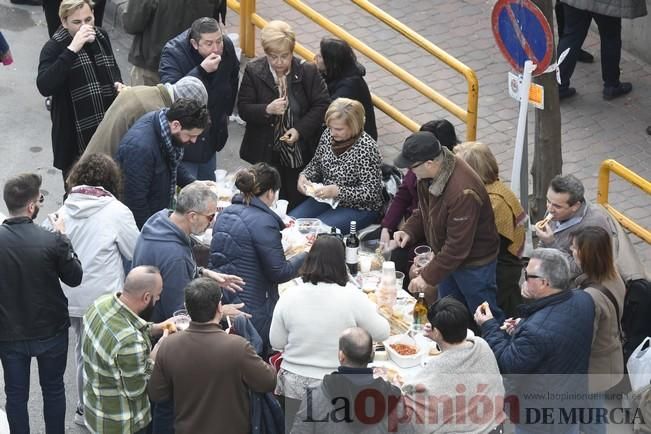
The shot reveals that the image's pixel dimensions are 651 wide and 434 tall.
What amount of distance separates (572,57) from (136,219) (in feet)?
15.7

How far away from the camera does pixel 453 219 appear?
24.8 feet

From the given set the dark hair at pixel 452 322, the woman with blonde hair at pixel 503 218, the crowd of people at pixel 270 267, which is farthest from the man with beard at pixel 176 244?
the woman with blonde hair at pixel 503 218

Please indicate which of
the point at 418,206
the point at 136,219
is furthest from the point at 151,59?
the point at 418,206

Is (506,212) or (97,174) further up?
(97,174)

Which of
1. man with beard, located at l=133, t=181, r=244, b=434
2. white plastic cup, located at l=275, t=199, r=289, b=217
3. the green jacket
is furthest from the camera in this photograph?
the green jacket

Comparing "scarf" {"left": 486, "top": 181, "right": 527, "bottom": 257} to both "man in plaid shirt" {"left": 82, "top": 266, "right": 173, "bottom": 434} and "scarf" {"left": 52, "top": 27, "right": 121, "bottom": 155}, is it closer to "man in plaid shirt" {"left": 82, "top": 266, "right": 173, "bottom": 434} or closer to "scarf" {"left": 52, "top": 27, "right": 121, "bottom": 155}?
"man in plaid shirt" {"left": 82, "top": 266, "right": 173, "bottom": 434}

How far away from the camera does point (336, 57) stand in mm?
9422

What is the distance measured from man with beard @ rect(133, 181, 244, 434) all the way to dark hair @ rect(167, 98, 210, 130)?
0.91 meters

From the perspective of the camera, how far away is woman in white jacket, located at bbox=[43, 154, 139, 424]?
7496 millimetres

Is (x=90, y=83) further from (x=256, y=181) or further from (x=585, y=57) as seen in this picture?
(x=585, y=57)

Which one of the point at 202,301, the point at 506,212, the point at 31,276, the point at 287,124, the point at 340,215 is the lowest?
the point at 340,215

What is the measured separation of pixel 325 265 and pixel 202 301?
78 cm

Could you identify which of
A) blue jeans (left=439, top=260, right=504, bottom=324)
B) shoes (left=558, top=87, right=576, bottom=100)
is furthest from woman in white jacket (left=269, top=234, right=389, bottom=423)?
shoes (left=558, top=87, right=576, bottom=100)

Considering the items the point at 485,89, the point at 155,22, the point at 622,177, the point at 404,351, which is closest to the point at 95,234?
the point at 404,351
